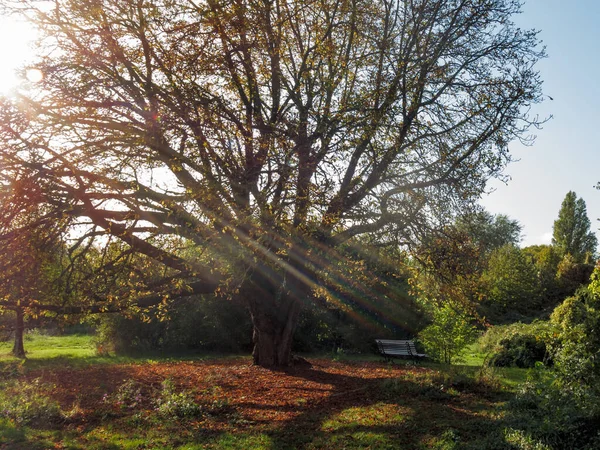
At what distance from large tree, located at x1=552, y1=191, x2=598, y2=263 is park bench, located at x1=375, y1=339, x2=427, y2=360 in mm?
53766

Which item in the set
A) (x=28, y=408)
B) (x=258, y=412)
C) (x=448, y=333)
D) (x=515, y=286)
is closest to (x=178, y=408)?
(x=258, y=412)

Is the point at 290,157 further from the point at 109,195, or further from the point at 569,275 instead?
the point at 569,275

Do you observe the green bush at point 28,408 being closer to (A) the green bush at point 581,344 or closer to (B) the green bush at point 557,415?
(B) the green bush at point 557,415

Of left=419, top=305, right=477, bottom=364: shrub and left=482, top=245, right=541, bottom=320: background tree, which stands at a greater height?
left=482, top=245, right=541, bottom=320: background tree

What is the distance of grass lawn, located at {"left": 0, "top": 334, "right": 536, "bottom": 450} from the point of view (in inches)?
281

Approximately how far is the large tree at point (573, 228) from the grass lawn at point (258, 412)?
60139 mm

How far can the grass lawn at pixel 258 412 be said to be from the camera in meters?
7.14

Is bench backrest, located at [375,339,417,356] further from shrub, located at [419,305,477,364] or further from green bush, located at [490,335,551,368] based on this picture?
green bush, located at [490,335,551,368]

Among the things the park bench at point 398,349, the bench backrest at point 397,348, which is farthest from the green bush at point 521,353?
the bench backrest at point 397,348

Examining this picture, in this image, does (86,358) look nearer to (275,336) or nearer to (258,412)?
(275,336)

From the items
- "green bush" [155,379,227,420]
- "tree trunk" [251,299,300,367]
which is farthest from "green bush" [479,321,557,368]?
"green bush" [155,379,227,420]

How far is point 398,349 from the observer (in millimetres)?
17781

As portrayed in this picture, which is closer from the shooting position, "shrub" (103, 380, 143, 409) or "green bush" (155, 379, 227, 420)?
"green bush" (155, 379, 227, 420)

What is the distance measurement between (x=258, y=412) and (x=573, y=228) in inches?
2607
